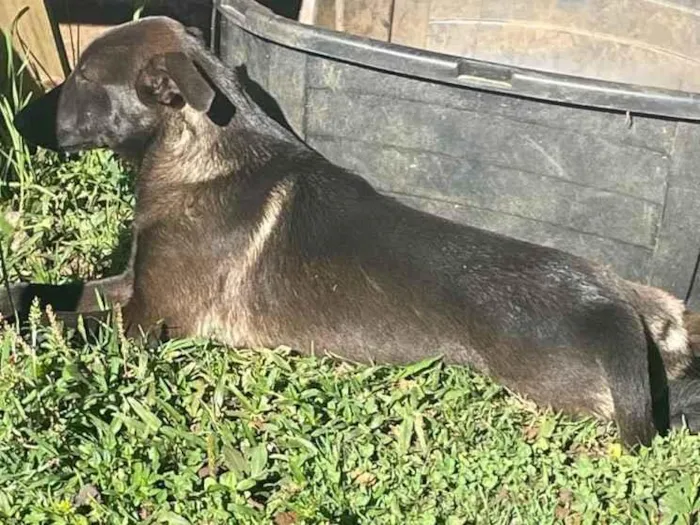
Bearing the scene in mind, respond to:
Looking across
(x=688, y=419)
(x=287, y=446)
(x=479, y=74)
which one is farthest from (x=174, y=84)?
(x=688, y=419)

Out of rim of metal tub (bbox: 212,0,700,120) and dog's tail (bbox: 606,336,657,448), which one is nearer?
dog's tail (bbox: 606,336,657,448)

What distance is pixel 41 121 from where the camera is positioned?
4.55m

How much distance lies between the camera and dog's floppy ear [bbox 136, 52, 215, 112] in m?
4.02

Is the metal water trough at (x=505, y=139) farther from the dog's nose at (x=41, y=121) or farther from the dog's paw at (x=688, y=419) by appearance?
the dog's nose at (x=41, y=121)

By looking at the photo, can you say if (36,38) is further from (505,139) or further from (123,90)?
(505,139)

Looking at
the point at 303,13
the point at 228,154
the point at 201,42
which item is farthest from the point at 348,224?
the point at 303,13

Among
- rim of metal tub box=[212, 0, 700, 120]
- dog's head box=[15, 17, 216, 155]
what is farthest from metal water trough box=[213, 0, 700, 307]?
dog's head box=[15, 17, 216, 155]

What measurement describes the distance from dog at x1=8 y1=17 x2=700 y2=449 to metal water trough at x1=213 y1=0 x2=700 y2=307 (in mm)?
242

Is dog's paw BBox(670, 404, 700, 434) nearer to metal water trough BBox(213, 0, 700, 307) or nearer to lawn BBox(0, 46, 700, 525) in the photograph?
lawn BBox(0, 46, 700, 525)

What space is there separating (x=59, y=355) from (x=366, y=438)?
0.99 metres

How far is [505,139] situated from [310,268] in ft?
2.84

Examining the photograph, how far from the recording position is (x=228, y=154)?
438 centimetres

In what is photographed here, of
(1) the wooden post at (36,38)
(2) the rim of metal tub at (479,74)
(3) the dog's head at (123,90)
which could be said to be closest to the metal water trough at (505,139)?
(2) the rim of metal tub at (479,74)

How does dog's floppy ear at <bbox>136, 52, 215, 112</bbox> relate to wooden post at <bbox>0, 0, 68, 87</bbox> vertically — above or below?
above
